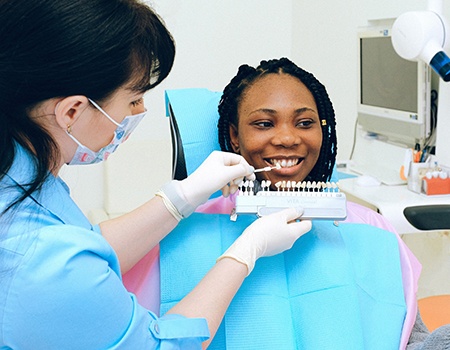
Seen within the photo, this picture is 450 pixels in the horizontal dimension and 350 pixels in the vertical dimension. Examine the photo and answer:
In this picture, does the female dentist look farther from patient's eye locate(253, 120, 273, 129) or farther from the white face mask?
patient's eye locate(253, 120, 273, 129)

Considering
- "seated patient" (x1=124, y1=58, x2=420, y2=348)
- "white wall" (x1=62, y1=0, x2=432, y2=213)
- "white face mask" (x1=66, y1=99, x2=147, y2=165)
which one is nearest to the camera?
"white face mask" (x1=66, y1=99, x2=147, y2=165)

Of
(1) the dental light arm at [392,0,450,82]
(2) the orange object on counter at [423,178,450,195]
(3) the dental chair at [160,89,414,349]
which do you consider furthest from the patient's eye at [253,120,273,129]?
(2) the orange object on counter at [423,178,450,195]

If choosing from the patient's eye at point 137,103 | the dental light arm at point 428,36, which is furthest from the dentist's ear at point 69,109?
the dental light arm at point 428,36

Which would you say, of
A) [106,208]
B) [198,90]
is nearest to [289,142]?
[198,90]

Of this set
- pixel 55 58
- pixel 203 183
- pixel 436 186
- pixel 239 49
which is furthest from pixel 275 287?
pixel 239 49

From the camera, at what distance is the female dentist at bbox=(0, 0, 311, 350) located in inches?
36.9

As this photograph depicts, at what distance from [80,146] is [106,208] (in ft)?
7.59

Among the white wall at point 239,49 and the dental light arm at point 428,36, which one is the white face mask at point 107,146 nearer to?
the dental light arm at point 428,36

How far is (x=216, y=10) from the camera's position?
141 inches

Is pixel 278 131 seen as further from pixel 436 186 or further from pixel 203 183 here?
pixel 436 186

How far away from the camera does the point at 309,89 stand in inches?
61.4

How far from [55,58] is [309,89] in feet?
2.50

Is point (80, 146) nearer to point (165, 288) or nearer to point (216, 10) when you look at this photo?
point (165, 288)

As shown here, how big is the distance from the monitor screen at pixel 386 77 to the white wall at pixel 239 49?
0.33m
